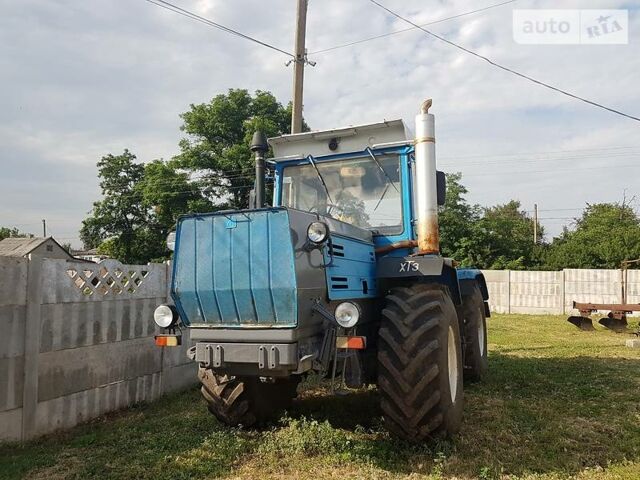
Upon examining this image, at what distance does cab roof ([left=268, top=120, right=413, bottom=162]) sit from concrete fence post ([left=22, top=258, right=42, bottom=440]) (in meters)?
2.54

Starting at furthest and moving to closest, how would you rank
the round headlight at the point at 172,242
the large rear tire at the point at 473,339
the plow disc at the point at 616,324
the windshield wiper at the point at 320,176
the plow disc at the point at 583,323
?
the plow disc at the point at 583,323, the plow disc at the point at 616,324, the large rear tire at the point at 473,339, the windshield wiper at the point at 320,176, the round headlight at the point at 172,242

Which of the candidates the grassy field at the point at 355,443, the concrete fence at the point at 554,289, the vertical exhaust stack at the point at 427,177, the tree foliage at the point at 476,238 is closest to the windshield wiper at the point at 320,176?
the vertical exhaust stack at the point at 427,177

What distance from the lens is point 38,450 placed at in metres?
4.32

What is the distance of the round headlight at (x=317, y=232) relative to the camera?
11.6 feet

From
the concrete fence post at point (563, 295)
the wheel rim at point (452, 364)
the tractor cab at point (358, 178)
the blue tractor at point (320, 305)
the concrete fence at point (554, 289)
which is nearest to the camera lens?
the blue tractor at point (320, 305)

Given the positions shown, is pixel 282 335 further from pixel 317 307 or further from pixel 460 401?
pixel 460 401

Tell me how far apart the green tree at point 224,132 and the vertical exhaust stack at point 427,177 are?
19604 millimetres

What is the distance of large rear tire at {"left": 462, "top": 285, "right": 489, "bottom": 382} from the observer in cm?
641

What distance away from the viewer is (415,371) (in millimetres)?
3658

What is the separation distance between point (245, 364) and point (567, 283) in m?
16.6

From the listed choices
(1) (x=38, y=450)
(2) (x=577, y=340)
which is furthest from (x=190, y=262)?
(2) (x=577, y=340)

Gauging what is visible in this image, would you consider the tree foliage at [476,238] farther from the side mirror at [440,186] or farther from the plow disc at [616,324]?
the side mirror at [440,186]

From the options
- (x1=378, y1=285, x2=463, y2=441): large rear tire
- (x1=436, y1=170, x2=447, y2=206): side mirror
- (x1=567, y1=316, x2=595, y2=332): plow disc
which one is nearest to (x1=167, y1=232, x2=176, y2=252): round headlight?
(x1=378, y1=285, x2=463, y2=441): large rear tire

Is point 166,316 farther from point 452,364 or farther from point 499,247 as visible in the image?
point 499,247
